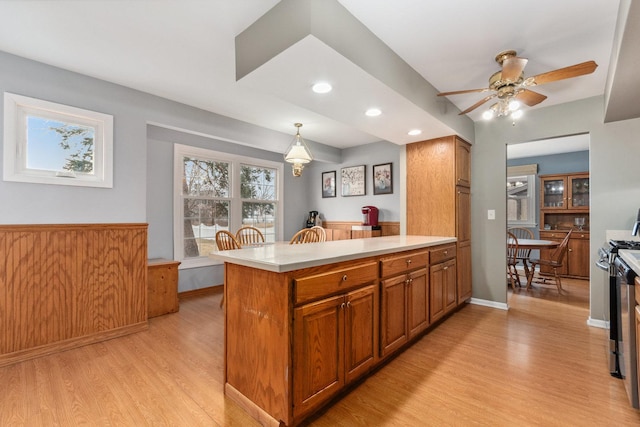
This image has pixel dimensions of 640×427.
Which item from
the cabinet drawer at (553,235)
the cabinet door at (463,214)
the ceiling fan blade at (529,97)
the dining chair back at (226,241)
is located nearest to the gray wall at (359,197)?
the cabinet door at (463,214)

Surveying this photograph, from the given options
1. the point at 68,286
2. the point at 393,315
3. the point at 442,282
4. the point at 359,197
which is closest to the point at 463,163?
the point at 442,282

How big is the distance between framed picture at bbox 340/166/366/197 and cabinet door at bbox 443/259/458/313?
2.38 metres

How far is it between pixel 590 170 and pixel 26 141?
17.2 ft

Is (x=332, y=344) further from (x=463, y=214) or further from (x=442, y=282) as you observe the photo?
(x=463, y=214)

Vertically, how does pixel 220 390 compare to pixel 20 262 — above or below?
below

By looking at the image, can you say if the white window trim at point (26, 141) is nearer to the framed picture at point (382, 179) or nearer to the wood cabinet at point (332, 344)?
the wood cabinet at point (332, 344)

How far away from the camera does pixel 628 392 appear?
174cm

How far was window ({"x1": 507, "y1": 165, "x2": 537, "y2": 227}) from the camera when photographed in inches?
239

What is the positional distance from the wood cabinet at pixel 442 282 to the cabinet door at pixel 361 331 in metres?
0.96

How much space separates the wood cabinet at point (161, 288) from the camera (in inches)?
129

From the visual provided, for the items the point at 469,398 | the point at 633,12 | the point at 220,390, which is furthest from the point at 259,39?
the point at 469,398

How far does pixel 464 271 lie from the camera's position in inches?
139

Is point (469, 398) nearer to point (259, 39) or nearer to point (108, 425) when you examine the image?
point (108, 425)

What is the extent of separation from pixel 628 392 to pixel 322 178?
483cm
